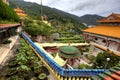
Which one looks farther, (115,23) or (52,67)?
(115,23)

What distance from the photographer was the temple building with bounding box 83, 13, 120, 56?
22.6 meters

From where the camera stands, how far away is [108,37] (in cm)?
2428

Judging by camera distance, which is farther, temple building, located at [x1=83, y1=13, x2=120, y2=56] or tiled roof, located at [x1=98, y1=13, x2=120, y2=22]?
tiled roof, located at [x1=98, y1=13, x2=120, y2=22]

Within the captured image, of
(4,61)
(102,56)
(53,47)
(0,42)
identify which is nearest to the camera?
(4,61)

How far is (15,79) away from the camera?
7.97 metres

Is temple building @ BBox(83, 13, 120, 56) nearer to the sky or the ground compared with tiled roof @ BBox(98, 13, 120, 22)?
nearer to the ground

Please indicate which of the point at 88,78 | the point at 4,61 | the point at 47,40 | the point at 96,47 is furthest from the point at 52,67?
the point at 47,40

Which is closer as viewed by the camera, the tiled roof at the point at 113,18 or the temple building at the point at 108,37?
the temple building at the point at 108,37

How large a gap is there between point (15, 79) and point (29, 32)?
20987 millimetres

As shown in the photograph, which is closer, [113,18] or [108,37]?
[108,37]

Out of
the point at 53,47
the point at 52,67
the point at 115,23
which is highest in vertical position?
the point at 115,23

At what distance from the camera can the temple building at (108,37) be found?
22595 millimetres

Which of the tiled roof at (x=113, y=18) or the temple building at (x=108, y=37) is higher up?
the tiled roof at (x=113, y=18)

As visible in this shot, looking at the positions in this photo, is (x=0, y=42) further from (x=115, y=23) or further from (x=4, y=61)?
(x=115, y=23)
